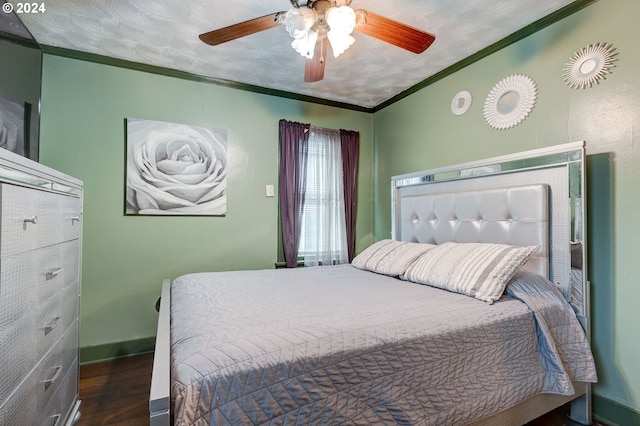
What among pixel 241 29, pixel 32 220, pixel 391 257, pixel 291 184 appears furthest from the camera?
pixel 291 184

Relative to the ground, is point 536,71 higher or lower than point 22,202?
higher

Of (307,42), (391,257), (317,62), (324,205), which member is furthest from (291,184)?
(307,42)

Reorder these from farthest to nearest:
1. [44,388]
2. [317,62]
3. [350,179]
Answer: [350,179] < [317,62] < [44,388]

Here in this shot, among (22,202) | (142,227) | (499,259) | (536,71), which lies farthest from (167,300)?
(536,71)

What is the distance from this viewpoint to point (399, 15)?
6.29 ft

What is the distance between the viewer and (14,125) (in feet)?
5.43

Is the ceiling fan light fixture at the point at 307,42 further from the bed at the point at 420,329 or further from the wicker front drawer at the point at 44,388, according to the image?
the wicker front drawer at the point at 44,388

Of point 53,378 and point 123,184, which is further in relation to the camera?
point 123,184

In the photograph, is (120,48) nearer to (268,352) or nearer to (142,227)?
(142,227)

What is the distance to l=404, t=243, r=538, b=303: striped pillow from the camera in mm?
1551

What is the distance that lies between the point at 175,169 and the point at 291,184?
1.05 meters

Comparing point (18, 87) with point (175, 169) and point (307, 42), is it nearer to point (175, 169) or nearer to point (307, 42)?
point (175, 169)

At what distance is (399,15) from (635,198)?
5.48 ft

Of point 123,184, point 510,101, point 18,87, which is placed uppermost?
point 510,101
